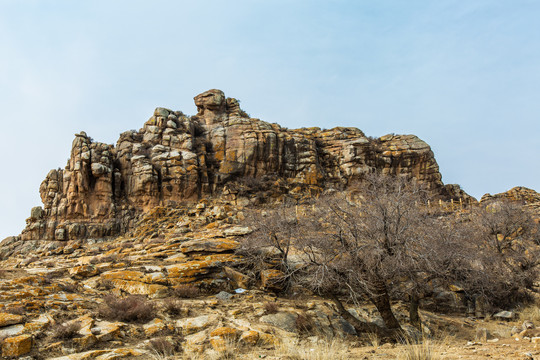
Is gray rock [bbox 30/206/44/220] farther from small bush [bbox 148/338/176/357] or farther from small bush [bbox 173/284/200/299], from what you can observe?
small bush [bbox 148/338/176/357]

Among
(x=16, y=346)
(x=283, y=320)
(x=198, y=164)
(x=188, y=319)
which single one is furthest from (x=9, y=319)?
(x=198, y=164)

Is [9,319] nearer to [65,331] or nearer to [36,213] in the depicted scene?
[65,331]

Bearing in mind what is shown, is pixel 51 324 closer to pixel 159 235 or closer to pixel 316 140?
pixel 159 235

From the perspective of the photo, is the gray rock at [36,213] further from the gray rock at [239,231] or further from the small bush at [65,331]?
the small bush at [65,331]

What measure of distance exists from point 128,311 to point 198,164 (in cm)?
2170

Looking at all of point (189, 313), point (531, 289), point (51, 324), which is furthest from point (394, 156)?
point (51, 324)

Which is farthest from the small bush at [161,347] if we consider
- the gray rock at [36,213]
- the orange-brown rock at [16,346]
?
the gray rock at [36,213]

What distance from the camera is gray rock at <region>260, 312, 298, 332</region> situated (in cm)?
969

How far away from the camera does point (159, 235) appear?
22.6 metres

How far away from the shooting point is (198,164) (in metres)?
29.8

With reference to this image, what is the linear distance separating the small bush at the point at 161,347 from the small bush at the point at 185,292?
3.95m

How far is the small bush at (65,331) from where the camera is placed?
725 centimetres

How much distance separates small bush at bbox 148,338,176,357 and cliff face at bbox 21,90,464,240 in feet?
70.1

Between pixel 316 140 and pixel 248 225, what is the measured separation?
67.0 feet
